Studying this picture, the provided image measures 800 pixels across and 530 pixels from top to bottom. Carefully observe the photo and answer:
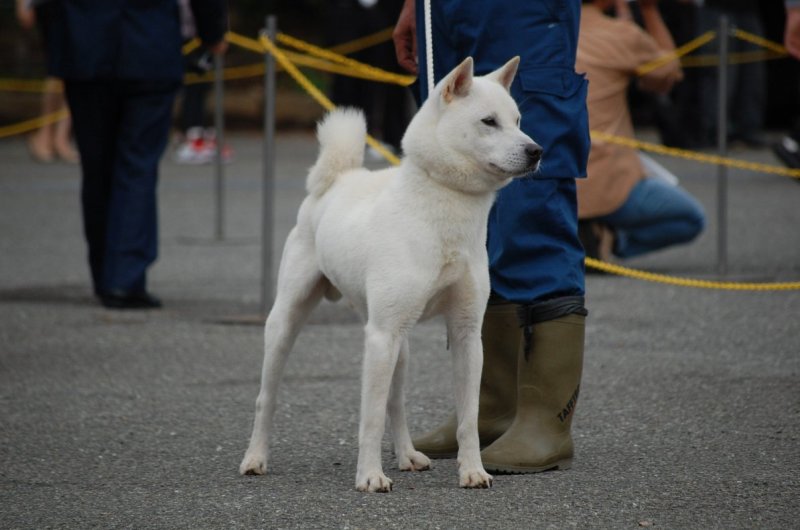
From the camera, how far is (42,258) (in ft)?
30.6

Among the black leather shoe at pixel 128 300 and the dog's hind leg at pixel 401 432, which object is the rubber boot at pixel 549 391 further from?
the black leather shoe at pixel 128 300

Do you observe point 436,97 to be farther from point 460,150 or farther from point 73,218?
point 73,218

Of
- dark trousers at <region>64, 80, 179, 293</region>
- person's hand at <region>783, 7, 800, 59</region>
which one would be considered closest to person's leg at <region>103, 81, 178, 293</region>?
dark trousers at <region>64, 80, 179, 293</region>

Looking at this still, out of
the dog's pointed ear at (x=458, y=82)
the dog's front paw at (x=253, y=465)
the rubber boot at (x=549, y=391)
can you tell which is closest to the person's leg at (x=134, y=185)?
the dog's front paw at (x=253, y=465)

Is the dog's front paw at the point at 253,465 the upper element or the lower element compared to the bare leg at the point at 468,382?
lower

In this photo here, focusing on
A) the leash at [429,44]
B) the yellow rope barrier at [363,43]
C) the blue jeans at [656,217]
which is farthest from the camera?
the yellow rope barrier at [363,43]

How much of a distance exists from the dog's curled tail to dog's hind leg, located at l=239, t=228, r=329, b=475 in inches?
6.3

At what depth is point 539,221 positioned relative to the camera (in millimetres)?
4141

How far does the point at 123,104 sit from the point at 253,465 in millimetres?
3649

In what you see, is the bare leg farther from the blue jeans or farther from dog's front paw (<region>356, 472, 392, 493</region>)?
the blue jeans

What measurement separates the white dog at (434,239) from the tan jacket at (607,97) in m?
4.06

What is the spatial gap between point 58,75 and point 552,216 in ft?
12.6

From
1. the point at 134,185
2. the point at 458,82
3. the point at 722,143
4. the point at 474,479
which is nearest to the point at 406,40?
the point at 458,82

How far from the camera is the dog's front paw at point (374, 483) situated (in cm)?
375
